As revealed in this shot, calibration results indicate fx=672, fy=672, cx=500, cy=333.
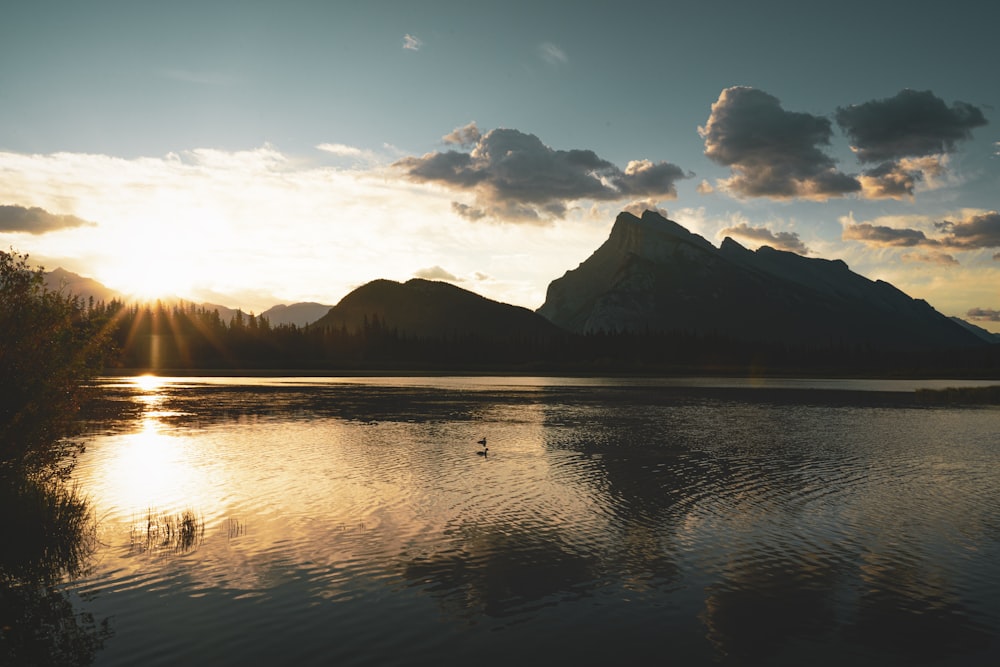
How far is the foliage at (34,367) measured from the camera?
28109 mm

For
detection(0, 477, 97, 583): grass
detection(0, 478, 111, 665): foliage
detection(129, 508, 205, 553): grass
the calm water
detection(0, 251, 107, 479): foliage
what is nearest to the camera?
detection(0, 478, 111, 665): foliage

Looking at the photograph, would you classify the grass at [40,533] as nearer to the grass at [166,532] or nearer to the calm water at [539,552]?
the calm water at [539,552]

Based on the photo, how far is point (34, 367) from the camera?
1126 inches

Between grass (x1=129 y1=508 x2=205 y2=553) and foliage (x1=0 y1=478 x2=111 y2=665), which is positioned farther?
grass (x1=129 y1=508 x2=205 y2=553)

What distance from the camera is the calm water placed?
18.0 meters

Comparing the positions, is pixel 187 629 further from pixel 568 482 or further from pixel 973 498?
pixel 973 498

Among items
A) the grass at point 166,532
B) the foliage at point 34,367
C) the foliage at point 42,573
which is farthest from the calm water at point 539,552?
the foliage at point 34,367

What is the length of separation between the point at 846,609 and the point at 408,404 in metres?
89.3

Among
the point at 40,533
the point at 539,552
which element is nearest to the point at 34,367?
the point at 40,533

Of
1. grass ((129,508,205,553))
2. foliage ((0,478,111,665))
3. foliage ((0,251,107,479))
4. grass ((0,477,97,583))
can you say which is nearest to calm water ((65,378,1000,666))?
grass ((129,508,205,553))

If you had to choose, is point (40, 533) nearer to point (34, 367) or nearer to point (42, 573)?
point (42, 573)

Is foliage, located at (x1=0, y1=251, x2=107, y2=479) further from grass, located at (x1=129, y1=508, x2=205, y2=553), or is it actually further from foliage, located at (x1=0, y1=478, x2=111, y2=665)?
grass, located at (x1=129, y1=508, x2=205, y2=553)

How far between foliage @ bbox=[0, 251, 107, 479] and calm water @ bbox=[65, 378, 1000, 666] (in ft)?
15.5

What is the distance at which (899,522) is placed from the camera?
106ft
